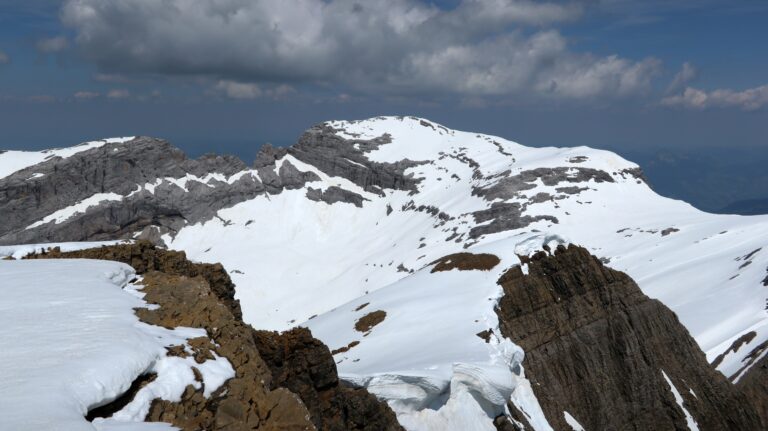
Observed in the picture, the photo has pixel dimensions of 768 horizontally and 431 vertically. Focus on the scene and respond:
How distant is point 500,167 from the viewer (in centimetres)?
17838

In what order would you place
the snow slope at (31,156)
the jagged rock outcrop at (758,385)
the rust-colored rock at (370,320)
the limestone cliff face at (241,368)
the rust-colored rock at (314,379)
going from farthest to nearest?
the snow slope at (31,156) < the jagged rock outcrop at (758,385) < the rust-colored rock at (370,320) < the rust-colored rock at (314,379) < the limestone cliff face at (241,368)

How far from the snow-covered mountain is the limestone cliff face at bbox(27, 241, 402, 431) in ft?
21.1

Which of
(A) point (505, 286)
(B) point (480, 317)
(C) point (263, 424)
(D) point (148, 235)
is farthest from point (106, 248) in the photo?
(D) point (148, 235)

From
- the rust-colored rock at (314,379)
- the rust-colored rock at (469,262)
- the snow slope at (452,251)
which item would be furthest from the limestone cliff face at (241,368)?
the rust-colored rock at (469,262)

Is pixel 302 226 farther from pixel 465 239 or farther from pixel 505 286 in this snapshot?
pixel 505 286

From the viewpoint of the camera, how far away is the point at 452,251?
409 feet

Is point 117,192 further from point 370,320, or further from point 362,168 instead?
point 370,320

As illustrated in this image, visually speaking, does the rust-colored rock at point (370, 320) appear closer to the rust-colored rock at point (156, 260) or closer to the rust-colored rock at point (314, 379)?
the rust-colored rock at point (156, 260)

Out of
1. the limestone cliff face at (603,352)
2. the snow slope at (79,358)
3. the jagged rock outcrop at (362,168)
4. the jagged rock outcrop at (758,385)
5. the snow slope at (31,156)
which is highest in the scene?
the snow slope at (31,156)

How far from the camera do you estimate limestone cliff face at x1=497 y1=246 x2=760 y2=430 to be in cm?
3644

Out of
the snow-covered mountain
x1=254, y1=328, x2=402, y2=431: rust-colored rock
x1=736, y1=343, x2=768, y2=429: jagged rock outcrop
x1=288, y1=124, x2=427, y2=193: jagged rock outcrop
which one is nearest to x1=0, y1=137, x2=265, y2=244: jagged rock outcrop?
the snow-covered mountain

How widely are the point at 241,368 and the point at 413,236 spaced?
13654cm

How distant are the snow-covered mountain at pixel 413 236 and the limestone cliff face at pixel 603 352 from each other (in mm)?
1145

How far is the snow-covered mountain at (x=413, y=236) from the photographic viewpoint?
33.2 meters
